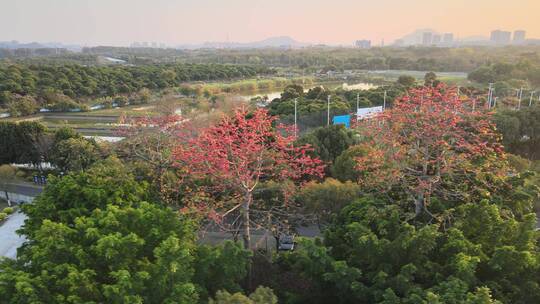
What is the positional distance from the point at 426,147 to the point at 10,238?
1205 centimetres

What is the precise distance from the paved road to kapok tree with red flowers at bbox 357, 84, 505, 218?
9538 mm

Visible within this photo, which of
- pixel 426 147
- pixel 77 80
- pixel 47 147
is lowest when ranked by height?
pixel 47 147

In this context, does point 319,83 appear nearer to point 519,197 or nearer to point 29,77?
point 29,77

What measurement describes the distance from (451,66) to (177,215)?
2533 inches

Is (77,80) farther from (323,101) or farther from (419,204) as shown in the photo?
(419,204)

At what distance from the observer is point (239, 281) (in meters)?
7.80

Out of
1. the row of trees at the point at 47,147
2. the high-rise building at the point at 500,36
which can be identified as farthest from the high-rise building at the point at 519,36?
the row of trees at the point at 47,147

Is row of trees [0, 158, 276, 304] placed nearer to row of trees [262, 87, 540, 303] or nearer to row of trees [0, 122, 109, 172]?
row of trees [262, 87, 540, 303]

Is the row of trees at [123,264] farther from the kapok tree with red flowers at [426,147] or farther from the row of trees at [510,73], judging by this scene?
the row of trees at [510,73]

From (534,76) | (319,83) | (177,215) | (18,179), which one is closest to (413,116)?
(177,215)

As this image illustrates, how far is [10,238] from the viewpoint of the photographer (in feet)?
42.9

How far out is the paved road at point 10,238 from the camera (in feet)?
39.4

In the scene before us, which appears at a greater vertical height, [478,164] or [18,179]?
[478,164]

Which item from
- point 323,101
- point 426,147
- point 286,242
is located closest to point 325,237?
point 426,147
